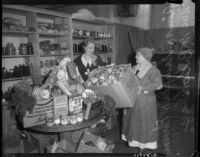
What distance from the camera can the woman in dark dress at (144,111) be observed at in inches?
37.2

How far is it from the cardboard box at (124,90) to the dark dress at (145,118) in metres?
0.04

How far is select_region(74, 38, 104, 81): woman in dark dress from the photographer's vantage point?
955mm

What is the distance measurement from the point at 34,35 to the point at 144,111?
0.63 meters

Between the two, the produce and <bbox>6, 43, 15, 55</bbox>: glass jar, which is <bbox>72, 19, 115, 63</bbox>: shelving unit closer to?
the produce

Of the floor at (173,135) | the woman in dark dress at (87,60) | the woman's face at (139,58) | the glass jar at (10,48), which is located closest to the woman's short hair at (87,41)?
the woman in dark dress at (87,60)

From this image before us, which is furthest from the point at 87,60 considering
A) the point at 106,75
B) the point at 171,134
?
the point at 171,134

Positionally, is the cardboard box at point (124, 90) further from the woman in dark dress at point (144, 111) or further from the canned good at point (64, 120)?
the canned good at point (64, 120)

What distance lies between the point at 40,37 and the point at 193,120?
83 cm

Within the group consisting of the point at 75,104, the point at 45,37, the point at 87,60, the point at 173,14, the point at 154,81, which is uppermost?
the point at 173,14

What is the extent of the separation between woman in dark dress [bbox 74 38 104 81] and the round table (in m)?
0.20

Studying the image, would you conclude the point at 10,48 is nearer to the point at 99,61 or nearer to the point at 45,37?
the point at 45,37

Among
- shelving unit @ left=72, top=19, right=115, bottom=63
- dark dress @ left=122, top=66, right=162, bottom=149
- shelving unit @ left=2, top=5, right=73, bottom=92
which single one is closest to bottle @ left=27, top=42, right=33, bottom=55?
shelving unit @ left=2, top=5, right=73, bottom=92

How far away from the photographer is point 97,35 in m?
0.96

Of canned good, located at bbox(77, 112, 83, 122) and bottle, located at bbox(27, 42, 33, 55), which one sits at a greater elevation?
bottle, located at bbox(27, 42, 33, 55)
